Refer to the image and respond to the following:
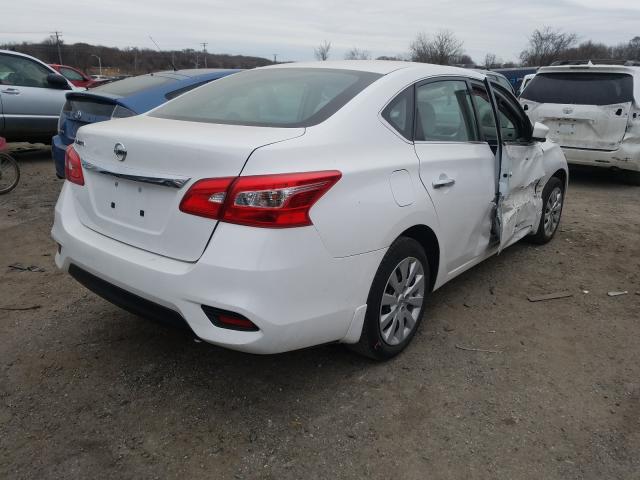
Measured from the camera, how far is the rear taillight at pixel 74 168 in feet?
9.10

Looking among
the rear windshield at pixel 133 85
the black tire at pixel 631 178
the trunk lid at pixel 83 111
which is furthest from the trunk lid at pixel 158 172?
the black tire at pixel 631 178

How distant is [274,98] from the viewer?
2.90m

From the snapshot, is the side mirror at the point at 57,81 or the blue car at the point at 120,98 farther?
the side mirror at the point at 57,81

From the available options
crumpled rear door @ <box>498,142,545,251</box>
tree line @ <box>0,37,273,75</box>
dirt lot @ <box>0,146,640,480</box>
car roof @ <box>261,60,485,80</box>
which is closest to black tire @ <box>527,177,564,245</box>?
crumpled rear door @ <box>498,142,545,251</box>

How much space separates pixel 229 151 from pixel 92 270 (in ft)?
3.21

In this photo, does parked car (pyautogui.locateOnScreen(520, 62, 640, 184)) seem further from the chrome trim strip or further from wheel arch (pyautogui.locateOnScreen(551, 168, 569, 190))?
the chrome trim strip

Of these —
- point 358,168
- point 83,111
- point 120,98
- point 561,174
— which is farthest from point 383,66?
point 83,111

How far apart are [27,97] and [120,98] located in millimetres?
4254

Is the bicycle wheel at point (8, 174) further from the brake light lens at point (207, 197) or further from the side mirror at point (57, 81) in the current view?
the brake light lens at point (207, 197)

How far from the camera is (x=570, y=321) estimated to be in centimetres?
356

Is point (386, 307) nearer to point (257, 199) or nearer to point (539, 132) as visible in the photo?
point (257, 199)

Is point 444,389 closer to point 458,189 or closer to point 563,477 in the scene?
point 563,477

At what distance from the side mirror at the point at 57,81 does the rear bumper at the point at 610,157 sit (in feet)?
25.0

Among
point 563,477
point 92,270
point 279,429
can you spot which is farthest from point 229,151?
point 563,477
